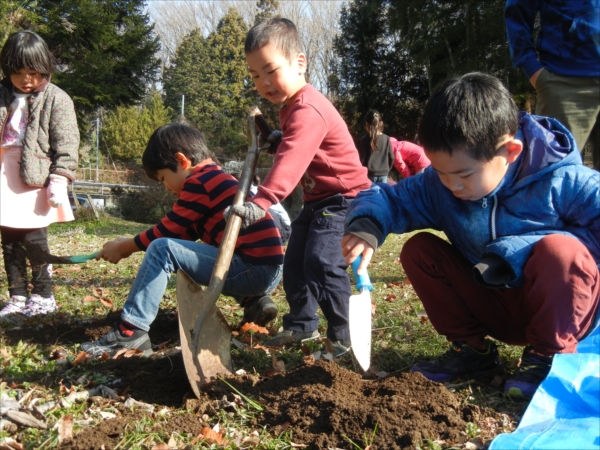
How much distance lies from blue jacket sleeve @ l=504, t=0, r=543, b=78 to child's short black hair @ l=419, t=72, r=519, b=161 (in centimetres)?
156

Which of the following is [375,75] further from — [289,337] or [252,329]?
[289,337]

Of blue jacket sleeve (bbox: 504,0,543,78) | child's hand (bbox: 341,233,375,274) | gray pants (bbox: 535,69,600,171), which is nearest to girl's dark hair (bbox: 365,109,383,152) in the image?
blue jacket sleeve (bbox: 504,0,543,78)

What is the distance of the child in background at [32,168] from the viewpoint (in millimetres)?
3643

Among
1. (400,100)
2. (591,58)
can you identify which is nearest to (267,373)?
(591,58)

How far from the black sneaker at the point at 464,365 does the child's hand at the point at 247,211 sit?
0.95 m

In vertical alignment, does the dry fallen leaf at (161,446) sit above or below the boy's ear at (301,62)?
below

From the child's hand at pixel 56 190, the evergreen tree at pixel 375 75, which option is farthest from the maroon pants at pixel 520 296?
the evergreen tree at pixel 375 75

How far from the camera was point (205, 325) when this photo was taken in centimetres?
243

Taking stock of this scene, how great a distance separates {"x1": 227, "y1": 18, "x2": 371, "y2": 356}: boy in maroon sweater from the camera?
2.83 meters

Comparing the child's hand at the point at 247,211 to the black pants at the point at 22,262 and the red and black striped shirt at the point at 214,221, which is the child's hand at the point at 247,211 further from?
the black pants at the point at 22,262

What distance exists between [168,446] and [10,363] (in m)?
1.18

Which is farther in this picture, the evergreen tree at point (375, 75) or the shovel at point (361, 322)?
the evergreen tree at point (375, 75)

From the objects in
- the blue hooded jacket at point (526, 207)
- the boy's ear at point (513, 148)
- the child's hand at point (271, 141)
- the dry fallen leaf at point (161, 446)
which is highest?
the child's hand at point (271, 141)

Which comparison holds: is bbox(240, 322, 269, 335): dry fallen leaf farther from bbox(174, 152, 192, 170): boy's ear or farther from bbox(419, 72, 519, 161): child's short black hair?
bbox(419, 72, 519, 161): child's short black hair
